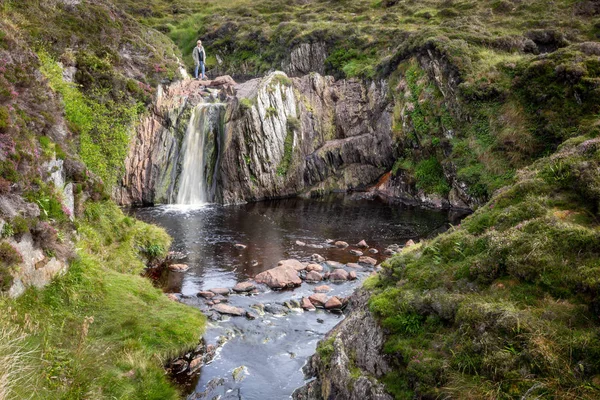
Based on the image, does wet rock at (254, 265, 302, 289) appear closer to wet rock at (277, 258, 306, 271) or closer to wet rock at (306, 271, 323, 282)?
wet rock at (306, 271, 323, 282)

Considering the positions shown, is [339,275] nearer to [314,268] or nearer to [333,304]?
[314,268]

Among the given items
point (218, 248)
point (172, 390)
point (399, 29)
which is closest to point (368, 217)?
point (218, 248)

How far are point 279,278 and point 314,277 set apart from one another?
71.9 inches

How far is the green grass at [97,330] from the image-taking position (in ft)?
27.1

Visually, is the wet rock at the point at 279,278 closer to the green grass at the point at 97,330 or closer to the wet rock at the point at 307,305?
the wet rock at the point at 307,305

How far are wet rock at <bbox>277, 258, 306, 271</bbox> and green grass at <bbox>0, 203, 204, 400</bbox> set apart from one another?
7237 mm

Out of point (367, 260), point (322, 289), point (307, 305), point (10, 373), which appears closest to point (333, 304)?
point (307, 305)

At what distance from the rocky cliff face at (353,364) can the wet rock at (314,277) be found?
9.15 metres

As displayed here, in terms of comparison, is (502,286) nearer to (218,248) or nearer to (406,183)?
(218,248)

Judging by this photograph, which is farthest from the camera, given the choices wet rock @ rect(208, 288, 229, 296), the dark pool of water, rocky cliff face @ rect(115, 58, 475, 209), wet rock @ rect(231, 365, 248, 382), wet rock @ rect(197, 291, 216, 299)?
rocky cliff face @ rect(115, 58, 475, 209)

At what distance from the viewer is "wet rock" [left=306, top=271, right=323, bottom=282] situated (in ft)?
66.5

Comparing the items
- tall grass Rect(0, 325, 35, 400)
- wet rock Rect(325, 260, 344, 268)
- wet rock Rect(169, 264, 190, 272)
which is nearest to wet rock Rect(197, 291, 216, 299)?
wet rock Rect(169, 264, 190, 272)

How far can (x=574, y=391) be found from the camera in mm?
6121

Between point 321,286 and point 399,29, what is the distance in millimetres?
43704
